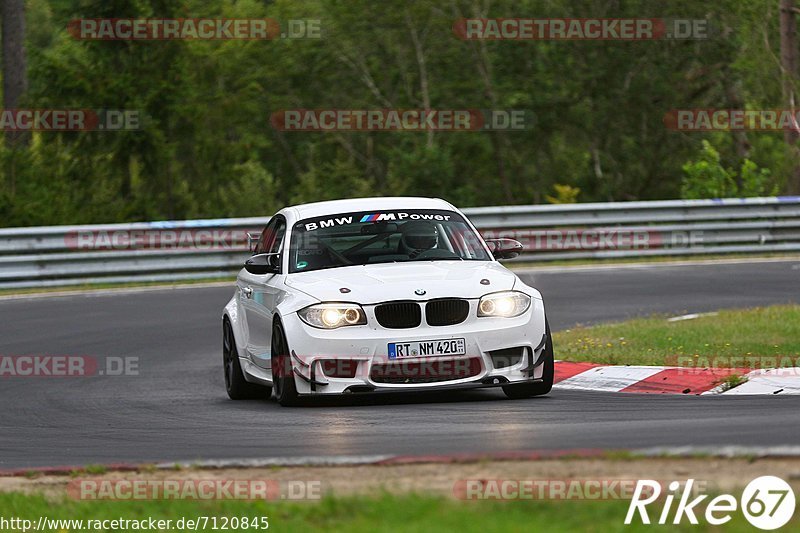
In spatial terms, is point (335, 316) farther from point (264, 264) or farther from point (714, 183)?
point (714, 183)

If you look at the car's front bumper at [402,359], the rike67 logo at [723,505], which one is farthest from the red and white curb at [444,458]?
the car's front bumper at [402,359]

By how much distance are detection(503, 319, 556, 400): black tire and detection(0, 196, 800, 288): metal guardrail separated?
12.5 meters

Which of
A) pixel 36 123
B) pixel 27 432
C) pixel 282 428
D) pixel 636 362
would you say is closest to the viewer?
pixel 282 428

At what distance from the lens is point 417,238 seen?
40.4 ft

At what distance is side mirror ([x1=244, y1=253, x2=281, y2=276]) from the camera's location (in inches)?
480

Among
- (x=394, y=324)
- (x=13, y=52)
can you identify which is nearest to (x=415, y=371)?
(x=394, y=324)

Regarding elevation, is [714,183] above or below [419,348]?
below

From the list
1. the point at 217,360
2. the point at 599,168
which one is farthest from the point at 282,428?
the point at 599,168

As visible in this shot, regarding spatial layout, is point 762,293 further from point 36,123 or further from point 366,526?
point 36,123

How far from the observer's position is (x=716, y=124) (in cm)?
4209

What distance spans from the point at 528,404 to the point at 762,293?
951cm

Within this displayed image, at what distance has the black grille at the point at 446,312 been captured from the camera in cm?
1100

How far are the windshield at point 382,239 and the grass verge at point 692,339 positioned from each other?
A: 1.68 metres

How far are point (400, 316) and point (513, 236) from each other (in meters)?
14.0
